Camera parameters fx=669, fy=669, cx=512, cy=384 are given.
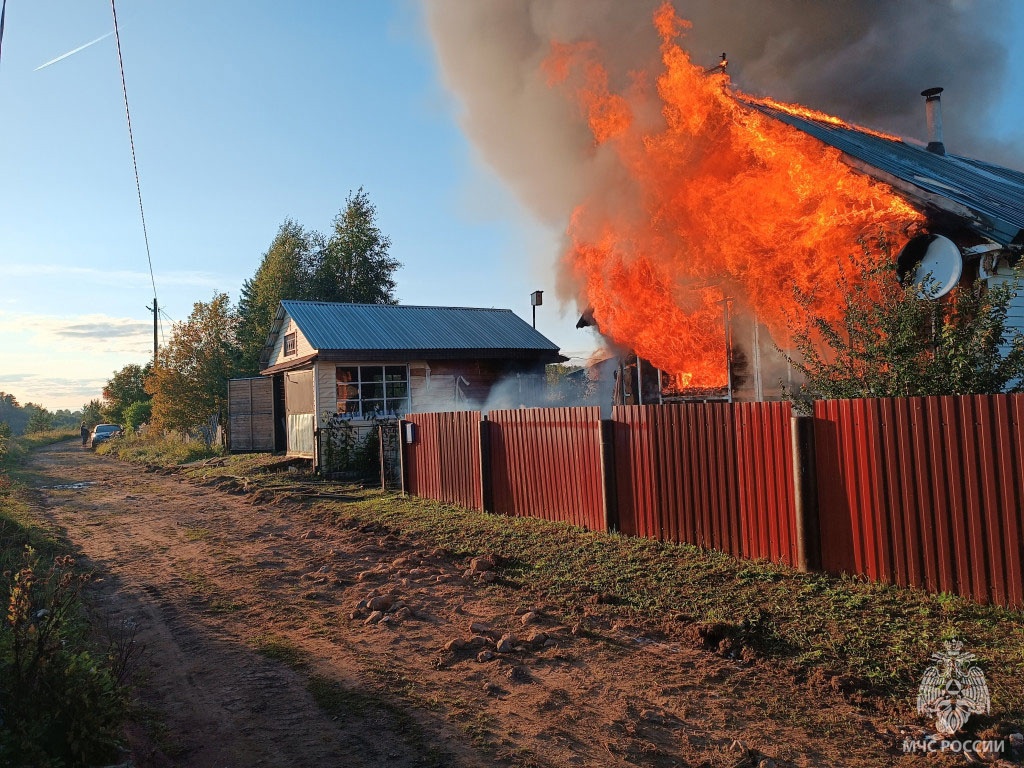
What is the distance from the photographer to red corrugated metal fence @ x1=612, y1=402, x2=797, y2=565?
660 centimetres

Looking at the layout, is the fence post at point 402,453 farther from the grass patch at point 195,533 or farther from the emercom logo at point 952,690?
the emercom logo at point 952,690

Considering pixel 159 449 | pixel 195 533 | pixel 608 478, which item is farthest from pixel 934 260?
pixel 159 449

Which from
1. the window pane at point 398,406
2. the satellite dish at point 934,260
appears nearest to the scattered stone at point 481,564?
the satellite dish at point 934,260

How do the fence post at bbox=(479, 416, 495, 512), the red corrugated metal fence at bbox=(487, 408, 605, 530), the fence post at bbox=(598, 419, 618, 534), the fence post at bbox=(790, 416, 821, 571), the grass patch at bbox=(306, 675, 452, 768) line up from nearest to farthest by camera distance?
the grass patch at bbox=(306, 675, 452, 768) < the fence post at bbox=(790, 416, 821, 571) < the fence post at bbox=(598, 419, 618, 534) < the red corrugated metal fence at bbox=(487, 408, 605, 530) < the fence post at bbox=(479, 416, 495, 512)

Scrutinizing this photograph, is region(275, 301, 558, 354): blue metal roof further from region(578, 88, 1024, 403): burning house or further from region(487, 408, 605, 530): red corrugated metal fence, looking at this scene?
region(487, 408, 605, 530): red corrugated metal fence

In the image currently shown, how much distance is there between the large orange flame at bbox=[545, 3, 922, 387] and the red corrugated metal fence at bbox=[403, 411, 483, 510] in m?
3.92

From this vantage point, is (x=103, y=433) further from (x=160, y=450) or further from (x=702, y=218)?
(x=702, y=218)

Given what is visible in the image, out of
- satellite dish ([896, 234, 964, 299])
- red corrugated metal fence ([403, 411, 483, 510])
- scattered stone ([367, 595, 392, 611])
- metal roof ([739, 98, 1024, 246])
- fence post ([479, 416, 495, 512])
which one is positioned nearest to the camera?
scattered stone ([367, 595, 392, 611])

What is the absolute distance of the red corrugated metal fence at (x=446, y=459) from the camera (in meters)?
11.5

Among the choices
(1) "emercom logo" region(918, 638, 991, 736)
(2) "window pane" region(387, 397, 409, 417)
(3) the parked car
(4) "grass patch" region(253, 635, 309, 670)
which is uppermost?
(2) "window pane" region(387, 397, 409, 417)

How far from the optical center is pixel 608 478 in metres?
8.53

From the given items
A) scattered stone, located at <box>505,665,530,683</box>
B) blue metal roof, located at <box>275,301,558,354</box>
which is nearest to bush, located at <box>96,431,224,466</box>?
blue metal roof, located at <box>275,301,558,354</box>

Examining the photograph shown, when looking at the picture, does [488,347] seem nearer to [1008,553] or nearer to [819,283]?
[819,283]

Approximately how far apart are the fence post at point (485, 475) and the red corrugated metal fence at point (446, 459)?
123 millimetres
